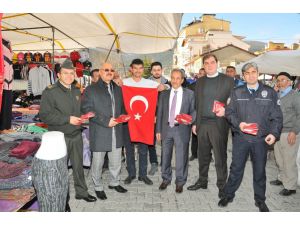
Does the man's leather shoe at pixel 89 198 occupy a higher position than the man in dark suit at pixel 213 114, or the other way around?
the man in dark suit at pixel 213 114

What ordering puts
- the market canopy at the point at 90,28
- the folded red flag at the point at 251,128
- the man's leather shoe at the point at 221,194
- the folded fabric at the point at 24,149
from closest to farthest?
the folded red flag at the point at 251,128 → the folded fabric at the point at 24,149 → the man's leather shoe at the point at 221,194 → the market canopy at the point at 90,28

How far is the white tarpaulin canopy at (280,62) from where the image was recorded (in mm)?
10031

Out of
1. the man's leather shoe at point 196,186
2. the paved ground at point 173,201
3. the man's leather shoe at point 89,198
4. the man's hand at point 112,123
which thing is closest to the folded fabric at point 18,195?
the paved ground at point 173,201

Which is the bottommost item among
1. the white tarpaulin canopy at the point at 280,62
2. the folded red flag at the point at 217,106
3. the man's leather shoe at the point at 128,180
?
the man's leather shoe at the point at 128,180

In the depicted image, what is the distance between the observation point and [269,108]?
4.11 metres

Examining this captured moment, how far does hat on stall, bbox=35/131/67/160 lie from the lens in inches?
102

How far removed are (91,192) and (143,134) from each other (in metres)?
1.40

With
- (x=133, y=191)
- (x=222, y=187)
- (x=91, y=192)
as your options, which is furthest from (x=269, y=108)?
(x=91, y=192)

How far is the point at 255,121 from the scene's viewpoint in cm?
413

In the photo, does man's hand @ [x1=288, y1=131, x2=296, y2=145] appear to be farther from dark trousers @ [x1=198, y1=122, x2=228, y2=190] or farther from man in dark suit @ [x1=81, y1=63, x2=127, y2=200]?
man in dark suit @ [x1=81, y1=63, x2=127, y2=200]

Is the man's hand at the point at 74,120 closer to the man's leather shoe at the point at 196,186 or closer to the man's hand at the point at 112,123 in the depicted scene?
the man's hand at the point at 112,123

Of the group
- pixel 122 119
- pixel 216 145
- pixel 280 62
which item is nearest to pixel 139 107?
pixel 122 119

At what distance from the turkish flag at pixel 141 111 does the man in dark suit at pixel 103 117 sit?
1.41 feet

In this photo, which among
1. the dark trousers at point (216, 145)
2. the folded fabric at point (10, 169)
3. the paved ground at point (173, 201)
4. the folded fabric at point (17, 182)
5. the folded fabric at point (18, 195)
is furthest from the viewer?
the dark trousers at point (216, 145)
